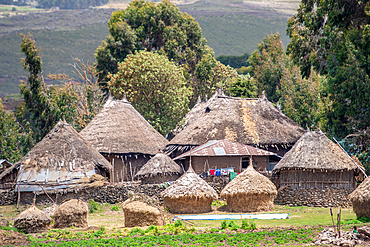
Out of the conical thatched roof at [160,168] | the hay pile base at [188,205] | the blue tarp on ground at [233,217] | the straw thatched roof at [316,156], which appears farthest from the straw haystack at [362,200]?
the conical thatched roof at [160,168]

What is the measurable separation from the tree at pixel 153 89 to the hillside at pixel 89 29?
70891 mm

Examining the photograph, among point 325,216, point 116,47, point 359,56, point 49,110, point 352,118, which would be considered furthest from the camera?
point 116,47

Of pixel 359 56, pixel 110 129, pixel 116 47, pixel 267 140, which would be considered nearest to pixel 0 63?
pixel 116 47

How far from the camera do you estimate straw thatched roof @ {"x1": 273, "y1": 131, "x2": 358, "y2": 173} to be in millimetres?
26203

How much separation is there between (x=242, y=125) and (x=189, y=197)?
1285 centimetres

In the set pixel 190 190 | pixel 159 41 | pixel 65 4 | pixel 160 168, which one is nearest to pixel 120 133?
pixel 160 168

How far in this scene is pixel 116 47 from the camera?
55.8 m

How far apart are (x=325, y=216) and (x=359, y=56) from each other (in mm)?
9902

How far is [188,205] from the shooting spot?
24.4m

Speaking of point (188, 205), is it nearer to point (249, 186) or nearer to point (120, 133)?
point (249, 186)

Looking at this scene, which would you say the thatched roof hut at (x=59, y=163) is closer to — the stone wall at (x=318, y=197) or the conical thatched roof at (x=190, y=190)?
the conical thatched roof at (x=190, y=190)

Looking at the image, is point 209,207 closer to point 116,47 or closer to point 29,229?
point 29,229

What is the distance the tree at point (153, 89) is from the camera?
44250 millimetres

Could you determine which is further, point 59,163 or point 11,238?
point 59,163
